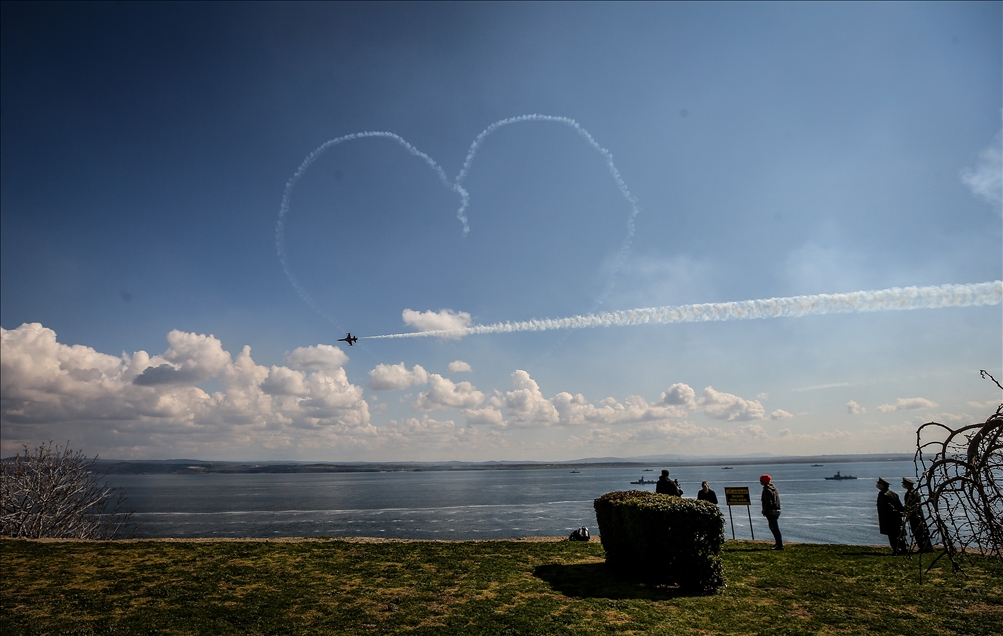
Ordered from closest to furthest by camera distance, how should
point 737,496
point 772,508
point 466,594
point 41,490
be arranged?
1. point 466,594
2. point 772,508
3. point 737,496
4. point 41,490

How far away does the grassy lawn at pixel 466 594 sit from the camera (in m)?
A: 10.4

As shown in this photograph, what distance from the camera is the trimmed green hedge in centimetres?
1243

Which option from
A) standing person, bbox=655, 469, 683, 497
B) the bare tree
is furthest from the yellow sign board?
the bare tree

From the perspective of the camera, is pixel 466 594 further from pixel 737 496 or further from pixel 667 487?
pixel 737 496

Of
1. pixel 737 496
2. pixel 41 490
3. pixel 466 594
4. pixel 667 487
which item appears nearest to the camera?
pixel 466 594

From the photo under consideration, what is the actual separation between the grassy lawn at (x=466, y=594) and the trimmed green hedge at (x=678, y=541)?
47 centimetres

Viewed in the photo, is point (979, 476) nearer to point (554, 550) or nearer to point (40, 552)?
point (554, 550)

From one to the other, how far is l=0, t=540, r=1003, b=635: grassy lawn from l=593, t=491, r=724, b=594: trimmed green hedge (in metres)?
0.47

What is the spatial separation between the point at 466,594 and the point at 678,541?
5.29 meters

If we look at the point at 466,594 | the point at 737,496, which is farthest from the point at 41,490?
the point at 737,496

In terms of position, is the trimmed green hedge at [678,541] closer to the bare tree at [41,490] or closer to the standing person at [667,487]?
the standing person at [667,487]

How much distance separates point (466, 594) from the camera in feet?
40.7

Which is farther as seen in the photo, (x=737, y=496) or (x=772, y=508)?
(x=737, y=496)

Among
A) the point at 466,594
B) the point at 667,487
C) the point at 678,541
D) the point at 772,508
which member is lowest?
the point at 466,594
